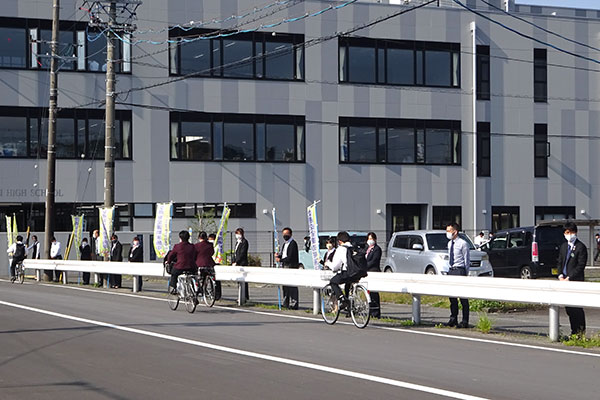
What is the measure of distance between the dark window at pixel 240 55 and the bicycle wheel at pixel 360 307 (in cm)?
2693

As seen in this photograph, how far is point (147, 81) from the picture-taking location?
40312 millimetres

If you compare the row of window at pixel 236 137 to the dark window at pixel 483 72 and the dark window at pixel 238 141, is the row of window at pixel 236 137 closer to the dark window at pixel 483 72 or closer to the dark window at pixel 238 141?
the dark window at pixel 238 141

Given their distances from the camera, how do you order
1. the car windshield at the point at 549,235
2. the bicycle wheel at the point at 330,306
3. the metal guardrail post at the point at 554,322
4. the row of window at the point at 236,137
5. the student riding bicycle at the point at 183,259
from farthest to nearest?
the row of window at the point at 236,137
the car windshield at the point at 549,235
the student riding bicycle at the point at 183,259
the bicycle wheel at the point at 330,306
the metal guardrail post at the point at 554,322

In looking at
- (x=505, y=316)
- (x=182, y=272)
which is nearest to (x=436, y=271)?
(x=505, y=316)

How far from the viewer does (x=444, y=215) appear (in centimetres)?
4484

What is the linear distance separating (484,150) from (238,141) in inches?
511

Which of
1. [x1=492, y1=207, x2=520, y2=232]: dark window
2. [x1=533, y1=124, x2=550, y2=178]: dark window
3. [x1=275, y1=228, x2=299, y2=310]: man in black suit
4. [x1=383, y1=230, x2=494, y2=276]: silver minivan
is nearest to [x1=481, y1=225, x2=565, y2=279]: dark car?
[x1=383, y1=230, x2=494, y2=276]: silver minivan

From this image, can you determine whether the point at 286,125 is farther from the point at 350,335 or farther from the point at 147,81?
the point at 350,335

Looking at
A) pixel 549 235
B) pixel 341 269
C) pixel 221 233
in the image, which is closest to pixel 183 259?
pixel 341 269

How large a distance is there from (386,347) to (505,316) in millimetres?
7381

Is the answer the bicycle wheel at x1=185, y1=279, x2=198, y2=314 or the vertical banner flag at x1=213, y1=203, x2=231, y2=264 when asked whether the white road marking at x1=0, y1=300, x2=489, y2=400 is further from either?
the vertical banner flag at x1=213, y1=203, x2=231, y2=264

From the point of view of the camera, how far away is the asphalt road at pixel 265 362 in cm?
910

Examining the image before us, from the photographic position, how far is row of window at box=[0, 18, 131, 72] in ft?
128

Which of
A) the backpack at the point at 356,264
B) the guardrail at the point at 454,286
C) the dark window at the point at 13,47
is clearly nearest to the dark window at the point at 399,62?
the dark window at the point at 13,47
